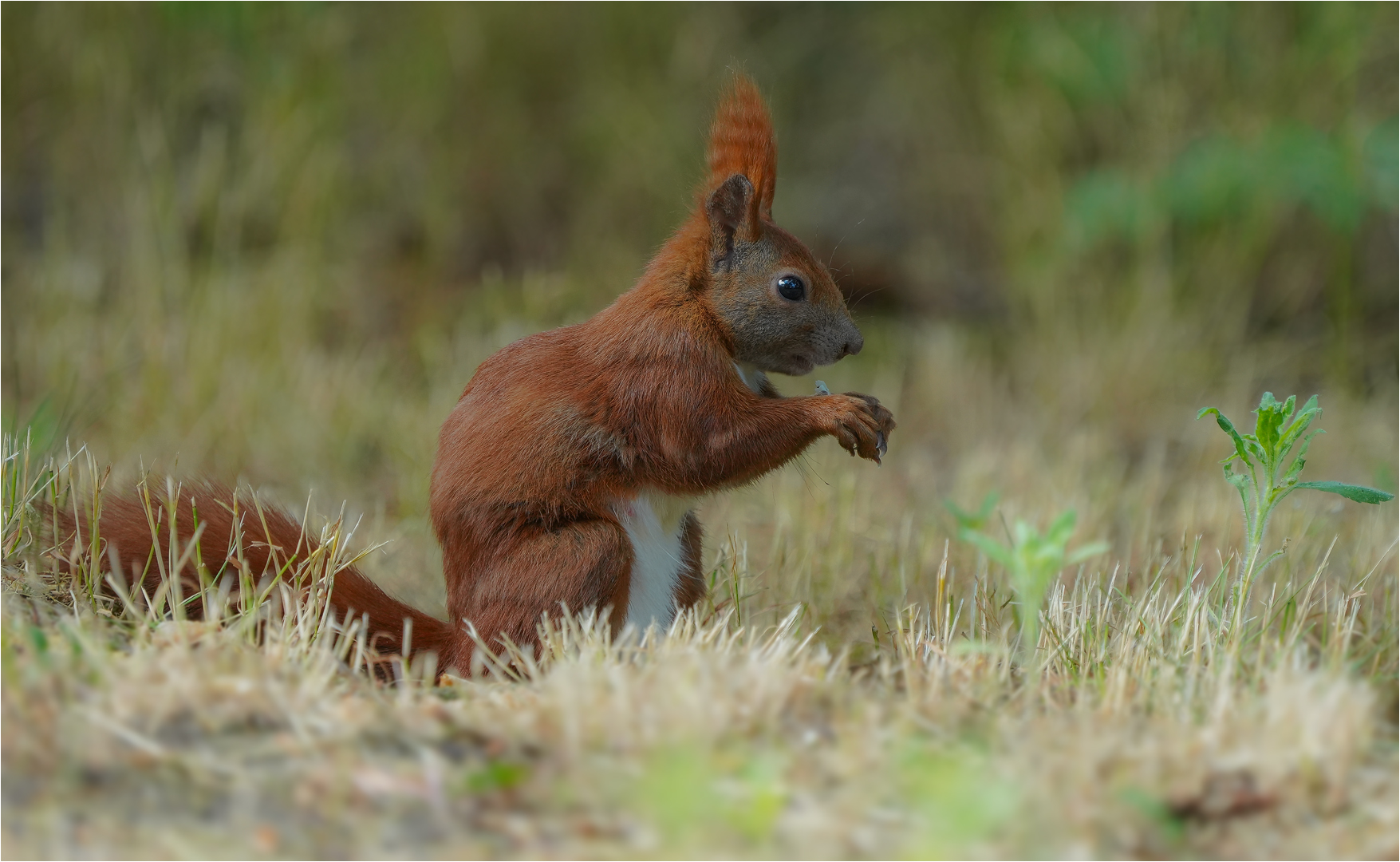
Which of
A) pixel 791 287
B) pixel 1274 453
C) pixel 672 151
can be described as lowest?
pixel 1274 453

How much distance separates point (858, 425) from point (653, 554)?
0.52m

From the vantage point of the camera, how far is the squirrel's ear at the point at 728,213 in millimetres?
2752

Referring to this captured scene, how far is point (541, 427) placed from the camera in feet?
8.59

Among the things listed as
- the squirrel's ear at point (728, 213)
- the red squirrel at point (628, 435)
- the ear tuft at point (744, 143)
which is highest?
the ear tuft at point (744, 143)

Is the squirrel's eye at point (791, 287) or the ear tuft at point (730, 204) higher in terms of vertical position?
the ear tuft at point (730, 204)

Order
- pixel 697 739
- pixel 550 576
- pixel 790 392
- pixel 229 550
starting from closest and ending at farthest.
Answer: pixel 697 739 → pixel 550 576 → pixel 229 550 → pixel 790 392

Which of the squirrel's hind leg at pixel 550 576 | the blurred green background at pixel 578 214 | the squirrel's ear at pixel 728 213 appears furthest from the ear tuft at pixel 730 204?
the blurred green background at pixel 578 214

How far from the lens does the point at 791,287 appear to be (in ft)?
9.23

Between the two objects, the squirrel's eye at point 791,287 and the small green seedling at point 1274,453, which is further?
the squirrel's eye at point 791,287

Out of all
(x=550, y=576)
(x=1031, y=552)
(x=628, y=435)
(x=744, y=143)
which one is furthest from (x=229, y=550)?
(x=1031, y=552)

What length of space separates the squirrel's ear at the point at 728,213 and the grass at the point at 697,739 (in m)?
0.76

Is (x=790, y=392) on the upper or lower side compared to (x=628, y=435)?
lower

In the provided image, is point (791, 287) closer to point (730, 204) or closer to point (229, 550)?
point (730, 204)

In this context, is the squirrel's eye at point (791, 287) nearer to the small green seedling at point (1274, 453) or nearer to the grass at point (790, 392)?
the grass at point (790, 392)
